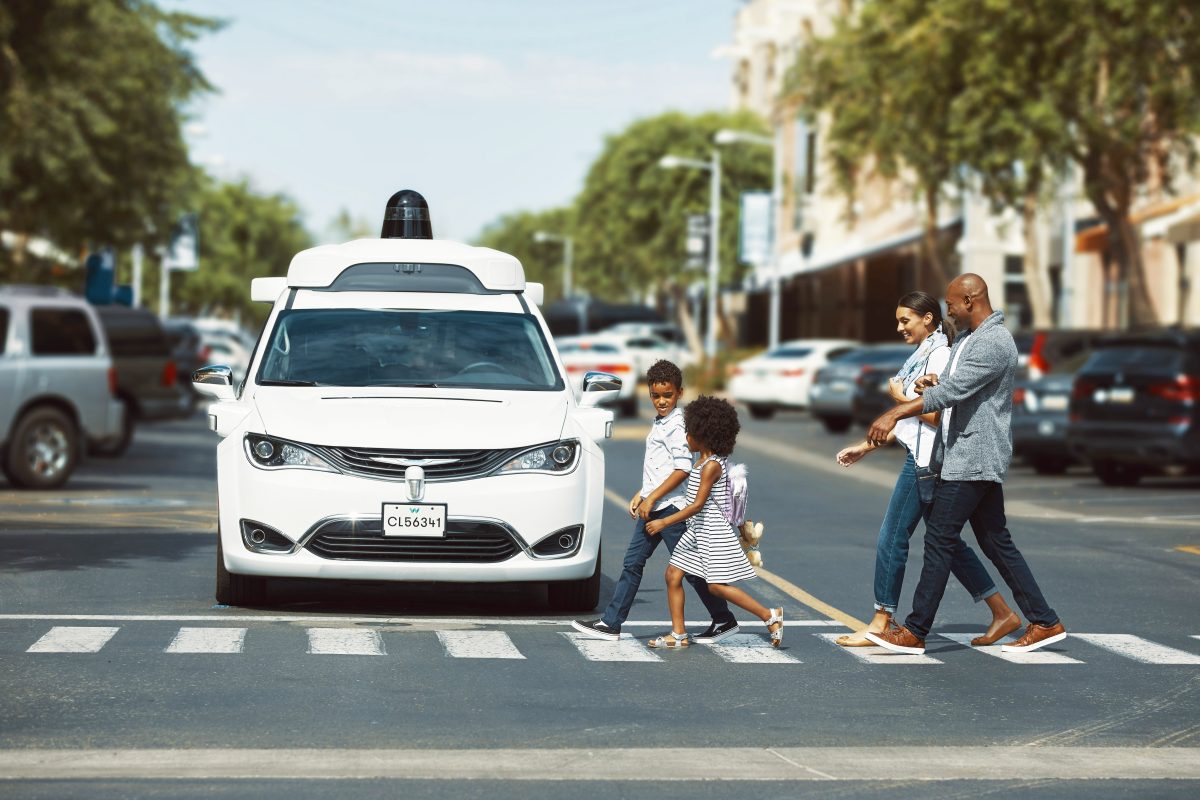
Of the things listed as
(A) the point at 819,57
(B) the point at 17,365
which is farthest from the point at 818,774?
(A) the point at 819,57

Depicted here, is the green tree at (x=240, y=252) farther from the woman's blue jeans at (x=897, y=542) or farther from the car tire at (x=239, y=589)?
the woman's blue jeans at (x=897, y=542)

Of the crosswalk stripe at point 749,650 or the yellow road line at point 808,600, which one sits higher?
the crosswalk stripe at point 749,650

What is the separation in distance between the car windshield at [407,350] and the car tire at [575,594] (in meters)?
1.07

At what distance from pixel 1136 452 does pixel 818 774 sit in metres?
16.0

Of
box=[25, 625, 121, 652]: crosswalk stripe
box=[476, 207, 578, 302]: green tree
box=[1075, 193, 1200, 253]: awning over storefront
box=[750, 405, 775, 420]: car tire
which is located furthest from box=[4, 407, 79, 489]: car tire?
box=[476, 207, 578, 302]: green tree

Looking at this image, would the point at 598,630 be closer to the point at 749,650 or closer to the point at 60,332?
the point at 749,650

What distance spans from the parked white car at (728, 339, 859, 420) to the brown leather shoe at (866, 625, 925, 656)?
3101 cm

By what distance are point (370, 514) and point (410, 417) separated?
0.59 metres

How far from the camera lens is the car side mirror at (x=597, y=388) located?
12.0 meters

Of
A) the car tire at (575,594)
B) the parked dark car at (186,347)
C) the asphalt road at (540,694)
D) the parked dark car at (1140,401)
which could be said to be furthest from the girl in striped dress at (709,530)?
the parked dark car at (186,347)

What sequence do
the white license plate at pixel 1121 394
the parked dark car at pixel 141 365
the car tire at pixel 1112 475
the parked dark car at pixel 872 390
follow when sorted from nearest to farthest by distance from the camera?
1. the white license plate at pixel 1121 394
2. the car tire at pixel 1112 475
3. the parked dark car at pixel 141 365
4. the parked dark car at pixel 872 390

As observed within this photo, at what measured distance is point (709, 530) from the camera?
1048 centimetres

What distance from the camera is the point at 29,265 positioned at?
46.9 metres

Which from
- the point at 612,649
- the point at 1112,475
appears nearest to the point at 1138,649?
the point at 612,649
